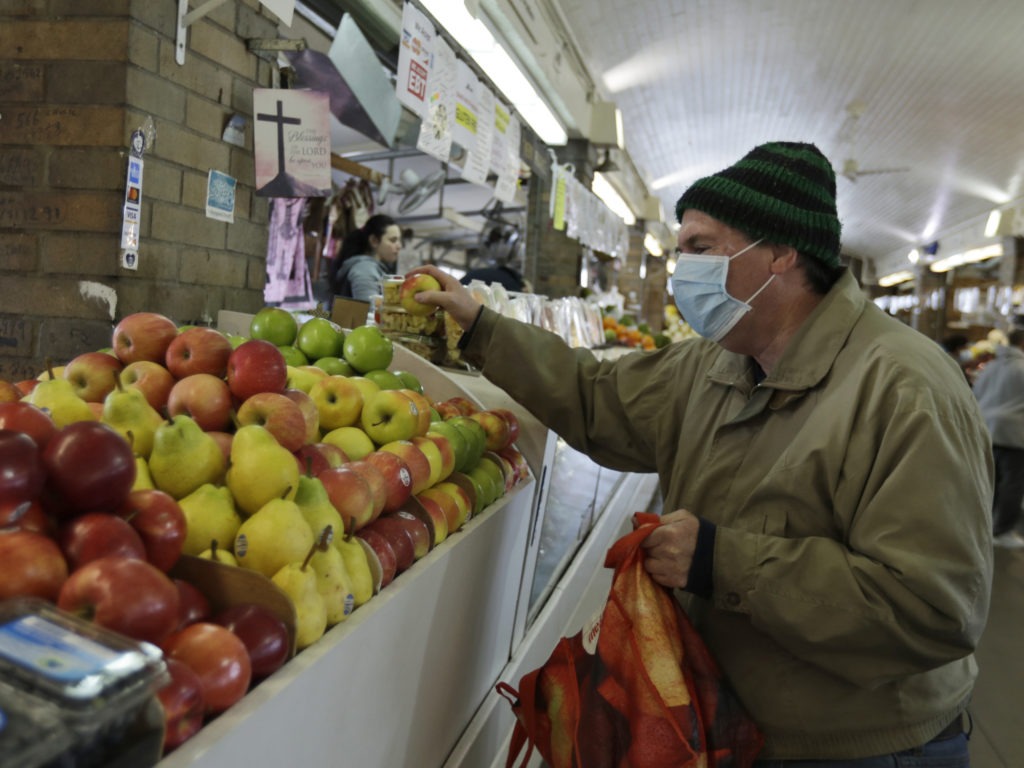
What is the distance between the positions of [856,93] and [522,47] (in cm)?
599

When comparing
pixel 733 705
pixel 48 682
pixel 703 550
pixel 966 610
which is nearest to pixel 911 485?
pixel 966 610

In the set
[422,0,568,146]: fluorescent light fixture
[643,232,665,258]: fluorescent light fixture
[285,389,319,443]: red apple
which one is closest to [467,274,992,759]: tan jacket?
[285,389,319,443]: red apple

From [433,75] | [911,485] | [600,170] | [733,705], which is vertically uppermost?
[600,170]

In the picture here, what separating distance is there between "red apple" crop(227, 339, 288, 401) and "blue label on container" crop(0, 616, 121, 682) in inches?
34.5

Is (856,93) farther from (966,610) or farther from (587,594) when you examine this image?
(966,610)

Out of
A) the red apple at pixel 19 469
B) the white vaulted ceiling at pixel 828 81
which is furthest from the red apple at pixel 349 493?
the white vaulted ceiling at pixel 828 81

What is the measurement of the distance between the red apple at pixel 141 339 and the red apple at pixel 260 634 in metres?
0.87

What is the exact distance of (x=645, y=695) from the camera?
148 cm

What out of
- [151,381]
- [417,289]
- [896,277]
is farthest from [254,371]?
[896,277]

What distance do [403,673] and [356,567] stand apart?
281 millimetres

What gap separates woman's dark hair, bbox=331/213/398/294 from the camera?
17.8 feet

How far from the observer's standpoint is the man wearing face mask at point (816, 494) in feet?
4.54

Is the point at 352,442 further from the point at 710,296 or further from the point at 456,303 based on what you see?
the point at 710,296

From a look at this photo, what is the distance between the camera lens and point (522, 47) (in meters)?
4.86
